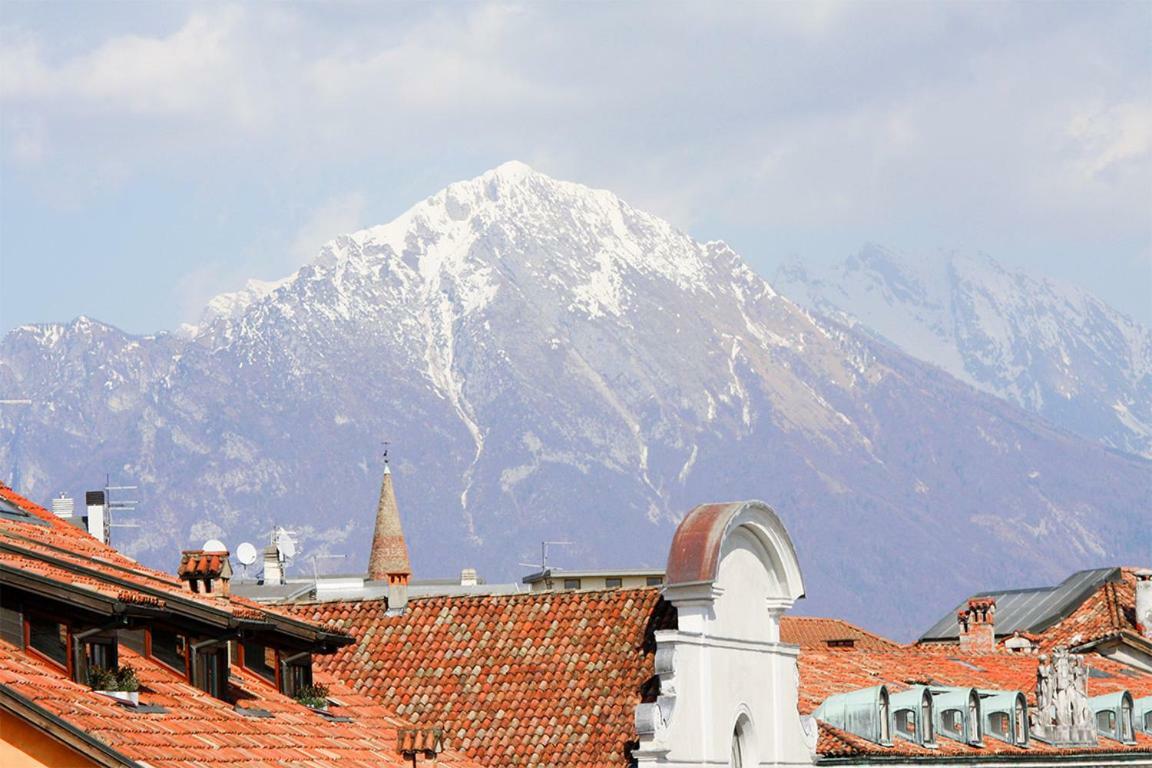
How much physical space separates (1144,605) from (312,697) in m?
44.3

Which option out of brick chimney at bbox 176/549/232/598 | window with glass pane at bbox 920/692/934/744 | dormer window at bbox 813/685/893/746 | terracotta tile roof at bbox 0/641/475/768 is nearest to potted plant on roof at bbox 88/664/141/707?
A: terracotta tile roof at bbox 0/641/475/768

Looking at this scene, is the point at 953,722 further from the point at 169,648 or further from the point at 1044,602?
the point at 1044,602

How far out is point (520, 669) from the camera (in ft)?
142

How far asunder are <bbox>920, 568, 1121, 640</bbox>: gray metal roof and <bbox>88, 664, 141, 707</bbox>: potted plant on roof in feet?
187

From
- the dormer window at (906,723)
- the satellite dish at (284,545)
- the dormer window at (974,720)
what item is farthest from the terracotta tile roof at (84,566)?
the satellite dish at (284,545)

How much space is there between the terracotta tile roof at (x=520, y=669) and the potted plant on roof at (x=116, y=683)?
11.1 m

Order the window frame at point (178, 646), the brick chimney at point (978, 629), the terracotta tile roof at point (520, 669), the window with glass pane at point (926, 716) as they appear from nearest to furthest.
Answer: the window frame at point (178, 646), the terracotta tile roof at point (520, 669), the window with glass pane at point (926, 716), the brick chimney at point (978, 629)

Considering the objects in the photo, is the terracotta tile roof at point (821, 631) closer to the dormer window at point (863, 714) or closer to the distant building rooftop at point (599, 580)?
the dormer window at point (863, 714)

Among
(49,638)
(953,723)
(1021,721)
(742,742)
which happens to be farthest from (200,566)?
(1021,721)

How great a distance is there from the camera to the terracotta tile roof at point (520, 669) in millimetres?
41500

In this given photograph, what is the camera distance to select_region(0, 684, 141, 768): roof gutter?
26500 millimetres

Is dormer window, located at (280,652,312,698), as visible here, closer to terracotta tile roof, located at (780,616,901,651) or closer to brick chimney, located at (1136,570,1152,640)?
brick chimney, located at (1136,570,1152,640)

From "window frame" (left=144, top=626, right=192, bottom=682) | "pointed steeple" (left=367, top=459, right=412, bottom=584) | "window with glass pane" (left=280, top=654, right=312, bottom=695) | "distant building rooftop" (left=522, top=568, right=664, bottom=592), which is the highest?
"pointed steeple" (left=367, top=459, right=412, bottom=584)

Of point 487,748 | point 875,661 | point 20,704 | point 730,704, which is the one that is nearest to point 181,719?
point 20,704
